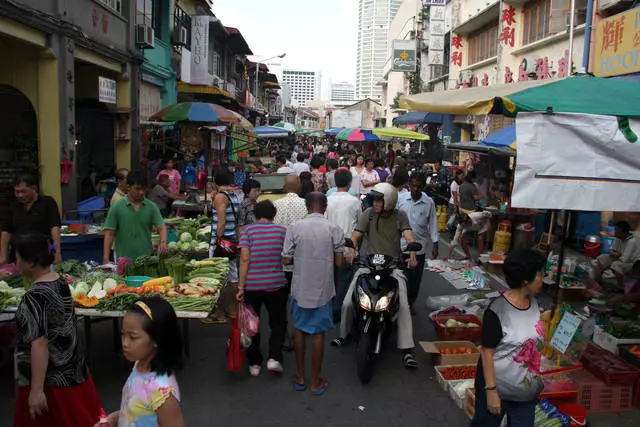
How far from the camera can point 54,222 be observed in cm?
643

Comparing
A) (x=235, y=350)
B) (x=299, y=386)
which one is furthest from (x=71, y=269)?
(x=299, y=386)

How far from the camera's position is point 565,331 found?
15.7ft

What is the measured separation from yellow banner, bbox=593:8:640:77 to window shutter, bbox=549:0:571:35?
3288mm

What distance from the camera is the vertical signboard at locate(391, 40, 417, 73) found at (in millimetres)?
38853

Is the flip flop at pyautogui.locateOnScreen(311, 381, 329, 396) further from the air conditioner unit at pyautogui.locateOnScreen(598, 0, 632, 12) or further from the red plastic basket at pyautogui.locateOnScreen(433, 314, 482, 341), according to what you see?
the air conditioner unit at pyautogui.locateOnScreen(598, 0, 632, 12)

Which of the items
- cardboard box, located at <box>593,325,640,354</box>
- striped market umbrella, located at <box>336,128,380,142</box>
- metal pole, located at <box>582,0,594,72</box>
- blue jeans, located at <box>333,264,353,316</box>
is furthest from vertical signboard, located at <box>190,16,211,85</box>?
cardboard box, located at <box>593,325,640,354</box>

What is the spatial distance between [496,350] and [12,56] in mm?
11203

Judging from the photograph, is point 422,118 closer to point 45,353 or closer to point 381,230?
point 381,230

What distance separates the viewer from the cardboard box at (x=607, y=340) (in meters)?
5.77

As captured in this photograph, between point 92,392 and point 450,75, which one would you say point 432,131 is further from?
point 92,392

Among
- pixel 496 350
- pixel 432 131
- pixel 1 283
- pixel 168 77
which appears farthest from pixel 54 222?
pixel 432 131

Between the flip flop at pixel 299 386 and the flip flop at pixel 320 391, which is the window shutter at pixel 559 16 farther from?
the flip flop at pixel 299 386

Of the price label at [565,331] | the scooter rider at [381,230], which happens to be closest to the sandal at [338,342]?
the scooter rider at [381,230]

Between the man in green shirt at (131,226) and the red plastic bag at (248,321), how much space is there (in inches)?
58.7
